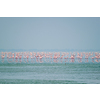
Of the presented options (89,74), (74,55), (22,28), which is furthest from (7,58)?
(89,74)

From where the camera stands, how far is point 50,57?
6.61 m

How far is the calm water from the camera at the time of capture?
5645 millimetres

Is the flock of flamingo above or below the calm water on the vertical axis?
above

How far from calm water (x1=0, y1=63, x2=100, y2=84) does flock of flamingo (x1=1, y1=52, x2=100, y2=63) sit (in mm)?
209

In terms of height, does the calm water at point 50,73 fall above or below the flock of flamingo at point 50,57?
below

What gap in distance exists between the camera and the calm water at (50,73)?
18.5ft

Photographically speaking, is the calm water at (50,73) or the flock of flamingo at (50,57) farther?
the flock of flamingo at (50,57)

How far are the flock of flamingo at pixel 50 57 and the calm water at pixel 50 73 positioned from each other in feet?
0.68

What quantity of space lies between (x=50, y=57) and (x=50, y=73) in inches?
30.1

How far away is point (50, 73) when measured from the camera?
6.12 metres

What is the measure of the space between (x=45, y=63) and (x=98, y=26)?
2587mm

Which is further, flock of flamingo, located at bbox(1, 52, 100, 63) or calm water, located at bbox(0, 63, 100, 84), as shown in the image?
flock of flamingo, located at bbox(1, 52, 100, 63)

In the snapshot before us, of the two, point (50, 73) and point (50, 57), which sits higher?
point (50, 57)

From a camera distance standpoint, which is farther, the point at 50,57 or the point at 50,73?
the point at 50,57
